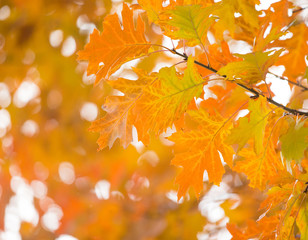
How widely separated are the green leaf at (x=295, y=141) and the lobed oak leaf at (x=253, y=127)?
3cm

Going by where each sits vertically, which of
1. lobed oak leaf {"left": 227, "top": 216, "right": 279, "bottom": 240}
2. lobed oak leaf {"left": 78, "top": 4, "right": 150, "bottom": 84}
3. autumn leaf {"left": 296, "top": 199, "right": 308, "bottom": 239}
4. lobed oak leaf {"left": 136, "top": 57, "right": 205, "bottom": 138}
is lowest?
lobed oak leaf {"left": 227, "top": 216, "right": 279, "bottom": 240}

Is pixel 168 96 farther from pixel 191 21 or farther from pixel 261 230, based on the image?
pixel 261 230

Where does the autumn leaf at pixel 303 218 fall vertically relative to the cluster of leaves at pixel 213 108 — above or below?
below

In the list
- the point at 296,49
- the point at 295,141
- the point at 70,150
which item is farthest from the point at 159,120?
the point at 70,150

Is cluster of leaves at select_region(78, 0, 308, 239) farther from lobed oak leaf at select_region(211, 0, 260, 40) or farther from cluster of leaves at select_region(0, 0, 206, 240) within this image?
cluster of leaves at select_region(0, 0, 206, 240)

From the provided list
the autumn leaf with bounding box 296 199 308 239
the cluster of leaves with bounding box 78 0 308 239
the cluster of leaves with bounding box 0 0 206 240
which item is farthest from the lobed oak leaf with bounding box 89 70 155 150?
the cluster of leaves with bounding box 0 0 206 240

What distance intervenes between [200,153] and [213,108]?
0.26 ft

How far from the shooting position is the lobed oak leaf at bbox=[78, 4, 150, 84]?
51 centimetres

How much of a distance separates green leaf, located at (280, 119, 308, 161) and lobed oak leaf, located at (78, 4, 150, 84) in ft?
0.77

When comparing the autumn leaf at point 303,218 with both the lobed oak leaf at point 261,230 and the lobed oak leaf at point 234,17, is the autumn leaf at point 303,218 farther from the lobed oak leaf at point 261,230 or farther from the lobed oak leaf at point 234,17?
the lobed oak leaf at point 234,17

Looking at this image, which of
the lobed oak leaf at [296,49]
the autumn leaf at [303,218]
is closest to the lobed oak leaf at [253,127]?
the autumn leaf at [303,218]

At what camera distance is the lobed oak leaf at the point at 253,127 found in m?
0.45

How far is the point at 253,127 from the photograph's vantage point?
18.0 inches

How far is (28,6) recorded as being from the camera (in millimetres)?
1877
